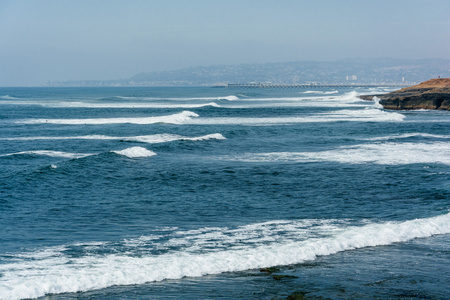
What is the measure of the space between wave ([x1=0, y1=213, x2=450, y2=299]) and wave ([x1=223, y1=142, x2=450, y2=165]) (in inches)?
446

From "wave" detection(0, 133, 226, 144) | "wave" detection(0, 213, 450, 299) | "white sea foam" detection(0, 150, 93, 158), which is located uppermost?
"wave" detection(0, 213, 450, 299)

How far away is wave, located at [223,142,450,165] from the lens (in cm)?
2438

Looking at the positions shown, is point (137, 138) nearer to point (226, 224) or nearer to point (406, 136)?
point (406, 136)

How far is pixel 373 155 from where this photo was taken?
26.4 metres

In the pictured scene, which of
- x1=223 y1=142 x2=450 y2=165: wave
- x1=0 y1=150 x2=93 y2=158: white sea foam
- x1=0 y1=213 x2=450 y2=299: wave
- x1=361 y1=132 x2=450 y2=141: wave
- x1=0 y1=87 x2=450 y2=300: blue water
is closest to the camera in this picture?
x1=0 y1=87 x2=450 y2=300: blue water

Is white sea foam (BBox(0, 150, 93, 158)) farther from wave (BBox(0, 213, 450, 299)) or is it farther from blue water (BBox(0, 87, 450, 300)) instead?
wave (BBox(0, 213, 450, 299))

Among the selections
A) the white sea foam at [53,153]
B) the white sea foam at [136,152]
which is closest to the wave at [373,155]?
the white sea foam at [136,152]

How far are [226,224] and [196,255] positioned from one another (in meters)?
2.73

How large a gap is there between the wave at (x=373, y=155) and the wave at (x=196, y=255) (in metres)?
11.3

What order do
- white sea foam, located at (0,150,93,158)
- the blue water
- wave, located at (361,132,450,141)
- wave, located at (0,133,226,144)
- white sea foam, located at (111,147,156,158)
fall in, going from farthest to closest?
wave, located at (0,133,226,144)
wave, located at (361,132,450,141)
white sea foam, located at (0,150,93,158)
white sea foam, located at (111,147,156,158)
the blue water

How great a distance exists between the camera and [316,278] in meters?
9.22

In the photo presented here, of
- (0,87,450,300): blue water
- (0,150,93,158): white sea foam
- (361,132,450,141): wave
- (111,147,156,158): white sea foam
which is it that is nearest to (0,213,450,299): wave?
(0,87,450,300): blue water

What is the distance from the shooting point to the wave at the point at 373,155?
24375mm

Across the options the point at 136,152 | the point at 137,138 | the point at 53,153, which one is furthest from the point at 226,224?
the point at 137,138
